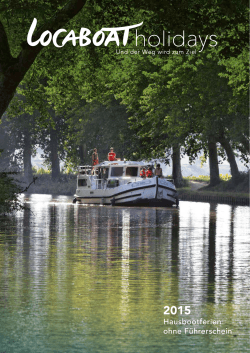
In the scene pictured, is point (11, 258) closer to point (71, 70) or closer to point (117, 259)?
point (117, 259)

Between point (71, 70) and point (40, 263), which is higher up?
point (71, 70)

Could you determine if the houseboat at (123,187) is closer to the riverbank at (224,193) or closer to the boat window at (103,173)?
the boat window at (103,173)

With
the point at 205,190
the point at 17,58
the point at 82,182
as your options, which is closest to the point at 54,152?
the point at 205,190

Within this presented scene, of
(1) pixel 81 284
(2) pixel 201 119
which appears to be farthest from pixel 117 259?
(2) pixel 201 119

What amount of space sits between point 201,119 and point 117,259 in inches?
1446

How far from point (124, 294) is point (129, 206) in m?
35.3

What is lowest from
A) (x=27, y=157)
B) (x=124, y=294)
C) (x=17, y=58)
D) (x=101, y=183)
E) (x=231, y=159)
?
(x=124, y=294)

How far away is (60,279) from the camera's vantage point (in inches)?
477

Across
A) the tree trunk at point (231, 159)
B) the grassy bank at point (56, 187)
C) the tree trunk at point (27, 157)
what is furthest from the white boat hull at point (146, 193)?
the tree trunk at point (27, 157)

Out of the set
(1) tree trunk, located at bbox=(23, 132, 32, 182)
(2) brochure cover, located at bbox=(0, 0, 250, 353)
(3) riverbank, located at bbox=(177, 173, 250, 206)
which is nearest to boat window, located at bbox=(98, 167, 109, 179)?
(2) brochure cover, located at bbox=(0, 0, 250, 353)

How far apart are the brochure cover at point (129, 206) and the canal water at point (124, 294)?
3 centimetres

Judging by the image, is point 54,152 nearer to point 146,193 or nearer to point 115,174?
point 115,174

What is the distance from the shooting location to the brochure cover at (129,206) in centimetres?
866

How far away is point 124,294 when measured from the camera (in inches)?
422
